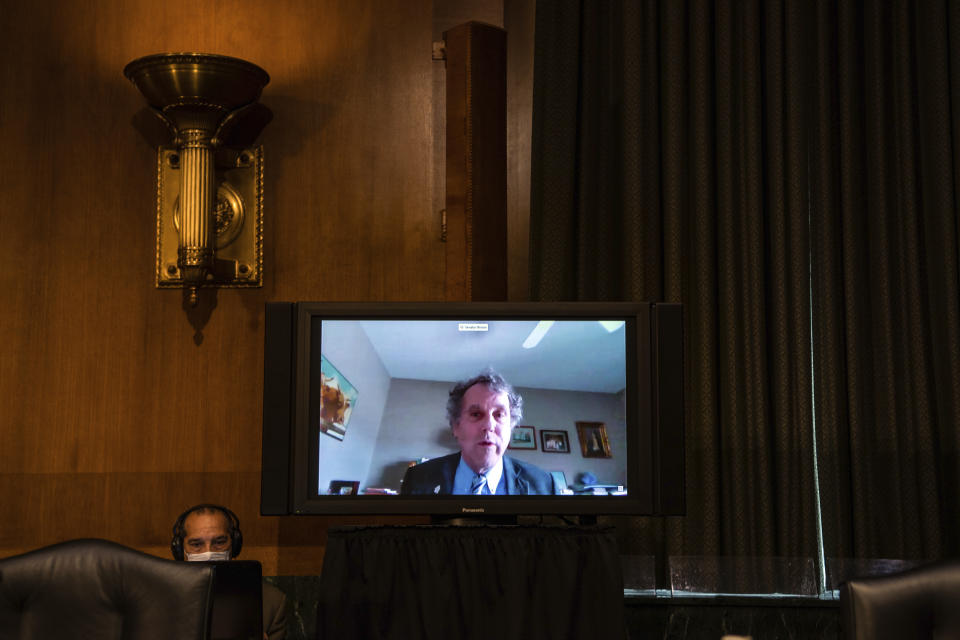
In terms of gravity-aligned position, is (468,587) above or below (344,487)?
below

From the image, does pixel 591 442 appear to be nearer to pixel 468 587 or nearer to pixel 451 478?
pixel 451 478

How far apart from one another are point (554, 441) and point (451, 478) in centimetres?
28

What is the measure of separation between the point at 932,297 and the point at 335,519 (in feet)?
6.27

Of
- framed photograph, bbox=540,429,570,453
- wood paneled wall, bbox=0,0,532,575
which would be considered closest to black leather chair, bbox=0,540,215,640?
framed photograph, bbox=540,429,570,453

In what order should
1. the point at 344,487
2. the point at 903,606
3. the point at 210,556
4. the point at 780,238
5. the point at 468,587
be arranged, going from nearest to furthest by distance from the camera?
the point at 903,606, the point at 468,587, the point at 344,487, the point at 210,556, the point at 780,238

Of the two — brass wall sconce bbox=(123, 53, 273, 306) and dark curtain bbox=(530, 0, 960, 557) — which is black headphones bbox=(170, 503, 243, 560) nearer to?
brass wall sconce bbox=(123, 53, 273, 306)

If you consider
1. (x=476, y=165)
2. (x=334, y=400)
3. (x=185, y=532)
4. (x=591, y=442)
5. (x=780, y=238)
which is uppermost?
(x=476, y=165)

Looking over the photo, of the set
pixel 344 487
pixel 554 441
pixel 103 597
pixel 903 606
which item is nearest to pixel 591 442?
pixel 554 441

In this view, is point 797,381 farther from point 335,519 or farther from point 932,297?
point 335,519

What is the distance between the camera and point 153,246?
3.48 m

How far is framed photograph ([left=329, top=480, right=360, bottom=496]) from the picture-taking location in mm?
2854

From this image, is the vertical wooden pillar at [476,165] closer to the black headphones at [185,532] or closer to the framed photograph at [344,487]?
the framed photograph at [344,487]

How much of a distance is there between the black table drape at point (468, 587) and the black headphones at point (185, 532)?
0.51 meters

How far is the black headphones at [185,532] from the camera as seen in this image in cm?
308
